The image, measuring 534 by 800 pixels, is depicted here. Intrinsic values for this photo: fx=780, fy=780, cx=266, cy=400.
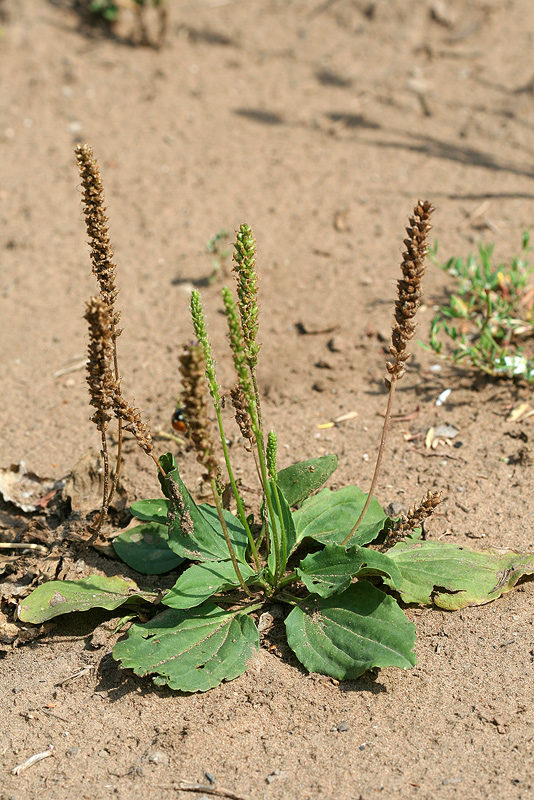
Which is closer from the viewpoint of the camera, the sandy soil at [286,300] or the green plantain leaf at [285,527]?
the sandy soil at [286,300]

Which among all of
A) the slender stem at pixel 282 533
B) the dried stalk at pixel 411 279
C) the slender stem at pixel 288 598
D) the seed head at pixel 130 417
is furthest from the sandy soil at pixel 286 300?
the dried stalk at pixel 411 279


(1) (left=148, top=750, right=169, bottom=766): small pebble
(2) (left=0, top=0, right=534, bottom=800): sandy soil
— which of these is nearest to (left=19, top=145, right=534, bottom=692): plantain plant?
(2) (left=0, top=0, right=534, bottom=800): sandy soil

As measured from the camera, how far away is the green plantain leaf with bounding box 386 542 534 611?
10.6 feet

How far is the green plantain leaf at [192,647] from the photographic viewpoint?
2908 millimetres

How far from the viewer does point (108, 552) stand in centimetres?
362

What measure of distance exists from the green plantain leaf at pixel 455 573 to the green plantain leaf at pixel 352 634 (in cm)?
22

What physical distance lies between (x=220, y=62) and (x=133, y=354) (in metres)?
4.26

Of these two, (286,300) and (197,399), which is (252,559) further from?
(286,300)

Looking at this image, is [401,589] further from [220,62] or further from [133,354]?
[220,62]

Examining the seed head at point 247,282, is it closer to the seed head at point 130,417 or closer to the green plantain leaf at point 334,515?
the seed head at point 130,417

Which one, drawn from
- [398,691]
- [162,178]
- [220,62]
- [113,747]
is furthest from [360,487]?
[220,62]

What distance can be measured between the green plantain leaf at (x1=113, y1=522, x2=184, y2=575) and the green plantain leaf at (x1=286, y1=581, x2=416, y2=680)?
2.17ft

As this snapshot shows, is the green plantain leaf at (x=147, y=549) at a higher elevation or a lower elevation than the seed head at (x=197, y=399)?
lower


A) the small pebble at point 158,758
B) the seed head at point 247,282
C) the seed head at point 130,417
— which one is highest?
the seed head at point 247,282
